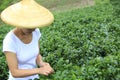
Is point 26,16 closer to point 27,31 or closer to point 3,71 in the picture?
point 27,31

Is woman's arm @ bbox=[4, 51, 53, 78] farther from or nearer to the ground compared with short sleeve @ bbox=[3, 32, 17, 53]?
nearer to the ground

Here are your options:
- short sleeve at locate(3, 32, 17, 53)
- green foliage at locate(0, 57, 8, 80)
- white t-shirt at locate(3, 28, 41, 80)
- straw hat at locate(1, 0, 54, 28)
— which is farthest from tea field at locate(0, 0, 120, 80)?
straw hat at locate(1, 0, 54, 28)

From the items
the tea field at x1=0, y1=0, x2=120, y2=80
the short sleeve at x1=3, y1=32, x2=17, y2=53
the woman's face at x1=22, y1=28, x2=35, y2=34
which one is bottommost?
the tea field at x1=0, y1=0, x2=120, y2=80

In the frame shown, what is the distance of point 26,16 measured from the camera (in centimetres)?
454

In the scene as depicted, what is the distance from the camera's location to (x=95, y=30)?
358 inches

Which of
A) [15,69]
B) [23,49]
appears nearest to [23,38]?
[23,49]

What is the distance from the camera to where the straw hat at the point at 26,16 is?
4.42 m

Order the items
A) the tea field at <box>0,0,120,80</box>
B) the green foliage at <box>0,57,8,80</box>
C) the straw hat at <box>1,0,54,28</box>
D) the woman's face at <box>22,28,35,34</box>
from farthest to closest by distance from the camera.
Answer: the green foliage at <box>0,57,8,80</box> < the tea field at <box>0,0,120,80</box> < the woman's face at <box>22,28,35,34</box> < the straw hat at <box>1,0,54,28</box>

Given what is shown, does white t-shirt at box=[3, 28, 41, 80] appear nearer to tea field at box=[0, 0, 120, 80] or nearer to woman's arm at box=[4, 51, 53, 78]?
woman's arm at box=[4, 51, 53, 78]

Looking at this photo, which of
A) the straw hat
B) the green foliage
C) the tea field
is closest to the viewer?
the straw hat

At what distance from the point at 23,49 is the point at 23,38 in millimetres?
137

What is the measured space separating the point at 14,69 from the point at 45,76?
0.61 metres

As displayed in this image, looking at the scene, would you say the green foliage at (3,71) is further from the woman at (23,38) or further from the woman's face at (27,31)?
the woman's face at (27,31)

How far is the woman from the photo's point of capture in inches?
176
